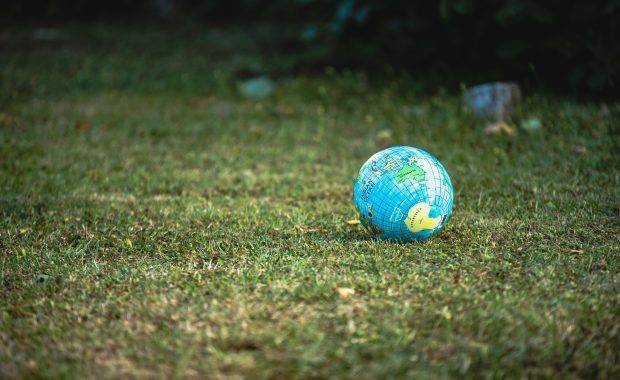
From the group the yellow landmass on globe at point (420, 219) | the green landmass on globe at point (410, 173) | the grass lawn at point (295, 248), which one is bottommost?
the grass lawn at point (295, 248)

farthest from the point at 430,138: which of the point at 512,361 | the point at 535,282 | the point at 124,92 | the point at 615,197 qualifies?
the point at 124,92

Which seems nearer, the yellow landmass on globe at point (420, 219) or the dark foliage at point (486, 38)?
the yellow landmass on globe at point (420, 219)

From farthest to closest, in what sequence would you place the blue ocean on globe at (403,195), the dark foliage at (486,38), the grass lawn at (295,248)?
the dark foliage at (486,38), the blue ocean on globe at (403,195), the grass lawn at (295,248)

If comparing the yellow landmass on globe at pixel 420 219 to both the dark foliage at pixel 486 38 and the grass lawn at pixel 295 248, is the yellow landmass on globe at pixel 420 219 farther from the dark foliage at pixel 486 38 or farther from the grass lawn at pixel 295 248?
the dark foliage at pixel 486 38

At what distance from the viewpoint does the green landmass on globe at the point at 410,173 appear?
3404 millimetres

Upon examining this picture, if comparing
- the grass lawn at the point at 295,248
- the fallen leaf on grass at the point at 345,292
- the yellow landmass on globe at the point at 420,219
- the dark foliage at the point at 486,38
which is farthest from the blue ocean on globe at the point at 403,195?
the dark foliage at the point at 486,38

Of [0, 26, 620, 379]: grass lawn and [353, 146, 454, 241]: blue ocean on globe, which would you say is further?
[353, 146, 454, 241]: blue ocean on globe

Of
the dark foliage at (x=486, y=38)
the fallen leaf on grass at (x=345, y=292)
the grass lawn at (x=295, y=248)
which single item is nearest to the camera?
the grass lawn at (x=295, y=248)

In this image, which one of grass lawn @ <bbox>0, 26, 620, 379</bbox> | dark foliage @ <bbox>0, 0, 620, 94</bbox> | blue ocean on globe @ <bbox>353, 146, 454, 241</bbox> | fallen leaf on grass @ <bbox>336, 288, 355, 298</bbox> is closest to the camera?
grass lawn @ <bbox>0, 26, 620, 379</bbox>

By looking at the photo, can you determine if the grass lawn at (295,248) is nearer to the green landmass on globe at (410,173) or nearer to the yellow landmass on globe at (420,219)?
the yellow landmass on globe at (420,219)

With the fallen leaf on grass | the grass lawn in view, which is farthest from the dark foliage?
the fallen leaf on grass

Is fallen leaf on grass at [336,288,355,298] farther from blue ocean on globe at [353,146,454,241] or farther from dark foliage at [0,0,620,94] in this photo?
dark foliage at [0,0,620,94]

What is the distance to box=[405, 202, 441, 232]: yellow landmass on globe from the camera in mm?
3422

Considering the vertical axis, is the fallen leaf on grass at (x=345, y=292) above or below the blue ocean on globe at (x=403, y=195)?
below
